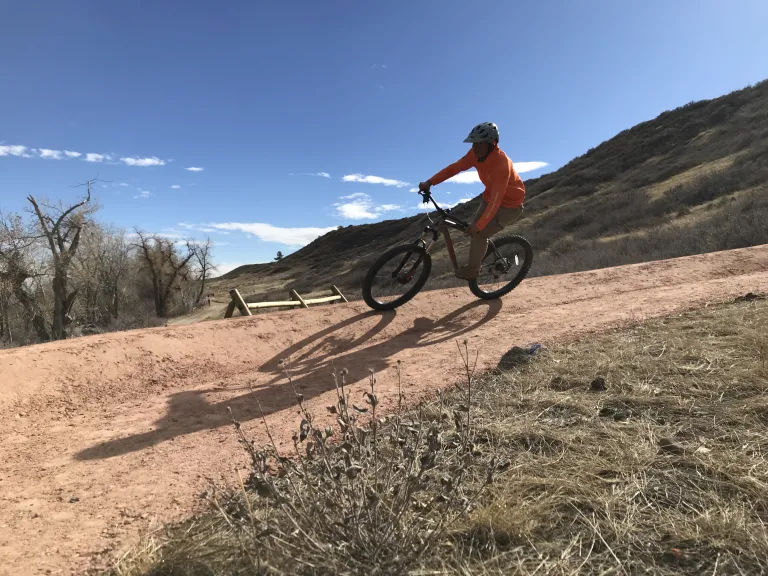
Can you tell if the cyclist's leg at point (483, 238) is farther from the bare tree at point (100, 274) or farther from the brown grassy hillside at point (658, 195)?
the bare tree at point (100, 274)

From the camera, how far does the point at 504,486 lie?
2170 millimetres

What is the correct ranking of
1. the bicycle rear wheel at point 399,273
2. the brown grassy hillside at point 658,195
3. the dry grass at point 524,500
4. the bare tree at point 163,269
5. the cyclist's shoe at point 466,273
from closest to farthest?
the dry grass at point 524,500, the bicycle rear wheel at point 399,273, the cyclist's shoe at point 466,273, the brown grassy hillside at point 658,195, the bare tree at point 163,269

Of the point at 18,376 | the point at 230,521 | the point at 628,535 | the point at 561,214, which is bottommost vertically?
the point at 628,535

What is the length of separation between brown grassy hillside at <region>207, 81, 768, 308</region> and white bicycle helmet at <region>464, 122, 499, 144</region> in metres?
6.94

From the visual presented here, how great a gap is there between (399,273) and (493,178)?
187cm

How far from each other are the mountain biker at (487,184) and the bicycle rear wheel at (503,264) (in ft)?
1.78

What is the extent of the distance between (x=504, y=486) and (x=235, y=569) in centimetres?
125

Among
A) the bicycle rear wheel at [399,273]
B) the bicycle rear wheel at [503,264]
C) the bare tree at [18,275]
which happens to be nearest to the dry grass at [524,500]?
the bicycle rear wheel at [399,273]

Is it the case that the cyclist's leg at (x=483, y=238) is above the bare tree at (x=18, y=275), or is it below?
below

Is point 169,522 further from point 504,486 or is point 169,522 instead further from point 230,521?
point 504,486

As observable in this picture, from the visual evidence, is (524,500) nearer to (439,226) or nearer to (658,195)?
(439,226)

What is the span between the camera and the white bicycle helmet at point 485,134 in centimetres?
582

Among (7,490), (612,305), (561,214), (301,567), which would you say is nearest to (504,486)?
(301,567)

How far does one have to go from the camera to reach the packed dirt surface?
2.50m
